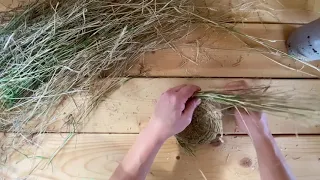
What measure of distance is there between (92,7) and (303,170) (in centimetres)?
72

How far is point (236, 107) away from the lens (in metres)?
1.00

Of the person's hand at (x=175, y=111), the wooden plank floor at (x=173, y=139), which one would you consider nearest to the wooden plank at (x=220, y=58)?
the wooden plank floor at (x=173, y=139)

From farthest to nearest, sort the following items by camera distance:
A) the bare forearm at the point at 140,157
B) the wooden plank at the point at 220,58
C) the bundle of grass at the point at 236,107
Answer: the wooden plank at the point at 220,58, the bare forearm at the point at 140,157, the bundle of grass at the point at 236,107

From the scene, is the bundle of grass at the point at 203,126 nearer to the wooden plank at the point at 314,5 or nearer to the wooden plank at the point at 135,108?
the wooden plank at the point at 135,108

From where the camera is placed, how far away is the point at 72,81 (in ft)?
3.51

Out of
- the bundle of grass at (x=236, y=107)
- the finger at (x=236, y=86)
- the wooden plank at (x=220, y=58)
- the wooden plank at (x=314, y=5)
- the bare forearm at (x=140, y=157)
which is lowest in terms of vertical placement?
the bare forearm at (x=140, y=157)

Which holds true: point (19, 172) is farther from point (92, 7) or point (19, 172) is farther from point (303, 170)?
point (303, 170)

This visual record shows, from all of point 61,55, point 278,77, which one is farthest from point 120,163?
point 278,77

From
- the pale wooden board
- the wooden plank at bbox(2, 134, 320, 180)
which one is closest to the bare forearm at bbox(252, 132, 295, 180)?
the wooden plank at bbox(2, 134, 320, 180)

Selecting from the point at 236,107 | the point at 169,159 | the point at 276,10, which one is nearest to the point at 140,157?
the point at 169,159

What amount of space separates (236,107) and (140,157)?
27 centimetres

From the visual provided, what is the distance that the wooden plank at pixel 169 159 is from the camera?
108 cm

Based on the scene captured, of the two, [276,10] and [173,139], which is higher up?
[276,10]

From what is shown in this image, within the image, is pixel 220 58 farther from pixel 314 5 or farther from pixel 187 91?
pixel 314 5
